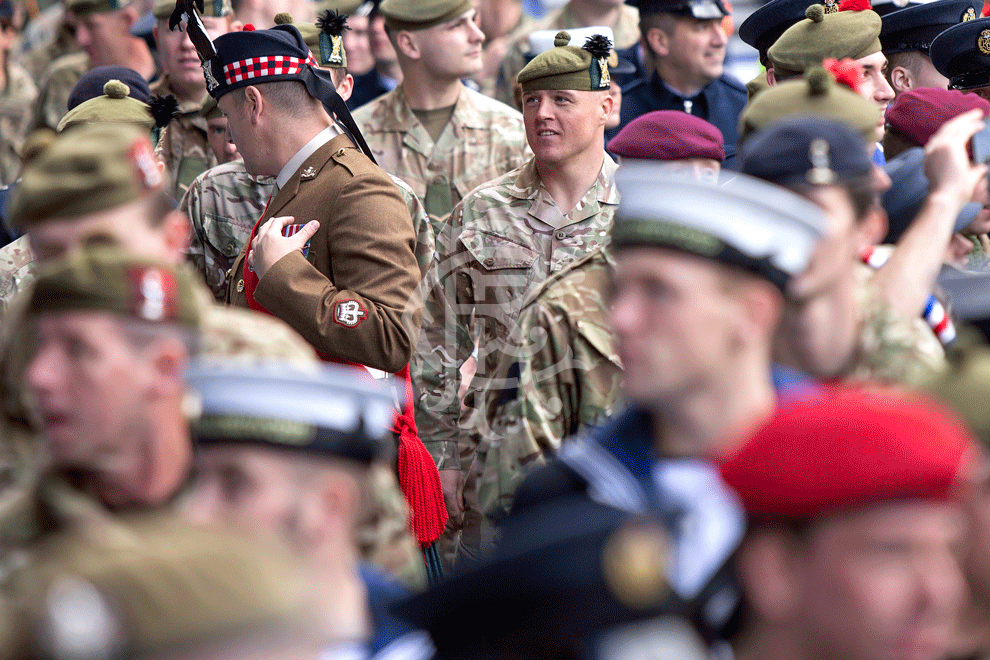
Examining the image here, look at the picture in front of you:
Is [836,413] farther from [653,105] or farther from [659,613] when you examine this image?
[653,105]

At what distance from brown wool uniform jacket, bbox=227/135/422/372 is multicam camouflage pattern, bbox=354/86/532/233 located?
77.9 inches

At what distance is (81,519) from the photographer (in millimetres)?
2273

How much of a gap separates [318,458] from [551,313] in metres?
1.62

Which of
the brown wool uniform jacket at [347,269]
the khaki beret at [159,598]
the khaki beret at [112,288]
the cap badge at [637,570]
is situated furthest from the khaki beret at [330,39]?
the khaki beret at [159,598]

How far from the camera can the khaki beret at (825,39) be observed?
501 centimetres

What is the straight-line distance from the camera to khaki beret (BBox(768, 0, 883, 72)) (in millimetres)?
5012

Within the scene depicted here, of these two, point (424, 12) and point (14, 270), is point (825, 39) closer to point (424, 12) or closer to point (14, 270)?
point (424, 12)

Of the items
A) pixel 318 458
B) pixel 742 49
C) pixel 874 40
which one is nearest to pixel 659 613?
pixel 318 458

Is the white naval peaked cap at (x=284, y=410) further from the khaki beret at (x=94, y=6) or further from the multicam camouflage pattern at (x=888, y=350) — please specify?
the khaki beret at (x=94, y=6)

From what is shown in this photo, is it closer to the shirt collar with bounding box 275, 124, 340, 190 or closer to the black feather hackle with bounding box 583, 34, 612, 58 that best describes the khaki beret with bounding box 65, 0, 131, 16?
the black feather hackle with bounding box 583, 34, 612, 58

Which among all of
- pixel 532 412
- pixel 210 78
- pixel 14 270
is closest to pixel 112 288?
pixel 532 412

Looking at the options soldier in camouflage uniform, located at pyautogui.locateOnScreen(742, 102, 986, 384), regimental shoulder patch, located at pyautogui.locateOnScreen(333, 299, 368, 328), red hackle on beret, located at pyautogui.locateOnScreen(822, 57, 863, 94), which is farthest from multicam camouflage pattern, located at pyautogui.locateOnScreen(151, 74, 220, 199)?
soldier in camouflage uniform, located at pyautogui.locateOnScreen(742, 102, 986, 384)

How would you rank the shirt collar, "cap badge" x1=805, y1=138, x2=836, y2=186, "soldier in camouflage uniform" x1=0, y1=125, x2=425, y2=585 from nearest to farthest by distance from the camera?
"soldier in camouflage uniform" x1=0, y1=125, x2=425, y2=585
"cap badge" x1=805, y1=138, x2=836, y2=186
the shirt collar

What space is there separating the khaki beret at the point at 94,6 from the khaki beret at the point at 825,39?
174 inches
